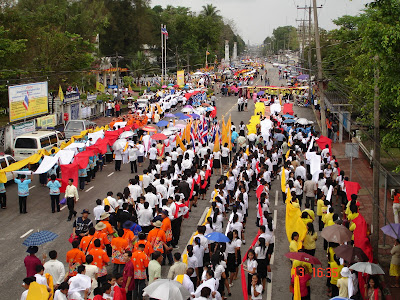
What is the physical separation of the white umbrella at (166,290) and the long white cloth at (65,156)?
435 inches

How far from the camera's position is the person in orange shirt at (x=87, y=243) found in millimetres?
11216

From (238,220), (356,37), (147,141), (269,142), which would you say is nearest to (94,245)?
(238,220)

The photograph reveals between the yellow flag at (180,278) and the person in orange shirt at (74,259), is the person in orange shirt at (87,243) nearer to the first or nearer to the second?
the person in orange shirt at (74,259)

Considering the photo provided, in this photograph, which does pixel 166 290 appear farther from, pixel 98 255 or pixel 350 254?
pixel 350 254

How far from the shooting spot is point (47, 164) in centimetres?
1878

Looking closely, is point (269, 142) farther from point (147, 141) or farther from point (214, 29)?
point (214, 29)

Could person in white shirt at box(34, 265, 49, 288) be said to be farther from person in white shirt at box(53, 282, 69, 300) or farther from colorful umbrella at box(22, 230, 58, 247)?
colorful umbrella at box(22, 230, 58, 247)

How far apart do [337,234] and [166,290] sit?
15.2 feet

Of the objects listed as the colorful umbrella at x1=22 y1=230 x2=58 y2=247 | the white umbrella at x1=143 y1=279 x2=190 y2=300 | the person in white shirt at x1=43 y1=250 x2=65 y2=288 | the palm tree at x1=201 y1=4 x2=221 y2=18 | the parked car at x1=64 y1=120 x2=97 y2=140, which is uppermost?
the palm tree at x1=201 y1=4 x2=221 y2=18

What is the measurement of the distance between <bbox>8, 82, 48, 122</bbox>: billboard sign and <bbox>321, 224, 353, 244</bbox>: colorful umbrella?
19.9 metres

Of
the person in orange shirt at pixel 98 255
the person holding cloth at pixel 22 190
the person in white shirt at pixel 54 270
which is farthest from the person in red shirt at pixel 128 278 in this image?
the person holding cloth at pixel 22 190

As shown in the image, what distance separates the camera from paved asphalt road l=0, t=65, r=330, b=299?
41.2 feet

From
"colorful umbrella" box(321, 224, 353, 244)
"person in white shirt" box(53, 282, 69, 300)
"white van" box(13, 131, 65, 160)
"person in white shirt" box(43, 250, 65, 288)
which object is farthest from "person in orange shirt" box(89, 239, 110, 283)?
"white van" box(13, 131, 65, 160)

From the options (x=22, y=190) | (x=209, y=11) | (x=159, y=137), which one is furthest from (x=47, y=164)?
(x=209, y=11)
